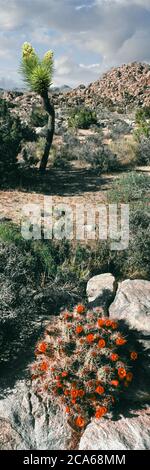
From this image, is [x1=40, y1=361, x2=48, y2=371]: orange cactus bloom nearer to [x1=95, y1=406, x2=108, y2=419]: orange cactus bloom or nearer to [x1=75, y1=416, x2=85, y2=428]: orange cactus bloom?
[x1=75, y1=416, x2=85, y2=428]: orange cactus bloom

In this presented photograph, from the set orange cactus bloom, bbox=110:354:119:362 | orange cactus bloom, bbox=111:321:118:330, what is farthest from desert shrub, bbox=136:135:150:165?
orange cactus bloom, bbox=110:354:119:362

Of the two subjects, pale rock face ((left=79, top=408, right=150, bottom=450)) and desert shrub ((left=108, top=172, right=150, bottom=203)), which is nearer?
pale rock face ((left=79, top=408, right=150, bottom=450))

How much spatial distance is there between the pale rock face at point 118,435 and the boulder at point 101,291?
1.85m

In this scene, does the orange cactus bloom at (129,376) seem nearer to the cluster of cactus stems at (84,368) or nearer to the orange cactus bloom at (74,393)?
the cluster of cactus stems at (84,368)

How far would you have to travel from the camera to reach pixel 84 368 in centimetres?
543

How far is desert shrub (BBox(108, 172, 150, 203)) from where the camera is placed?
12086 mm

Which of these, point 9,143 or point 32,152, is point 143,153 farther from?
point 9,143

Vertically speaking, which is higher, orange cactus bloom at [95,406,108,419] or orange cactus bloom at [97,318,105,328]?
orange cactus bloom at [97,318,105,328]

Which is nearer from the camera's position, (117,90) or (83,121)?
(83,121)

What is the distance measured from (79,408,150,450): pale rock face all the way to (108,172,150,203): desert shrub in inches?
288

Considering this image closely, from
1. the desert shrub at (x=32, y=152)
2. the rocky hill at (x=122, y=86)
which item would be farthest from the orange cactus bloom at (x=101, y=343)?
the rocky hill at (x=122, y=86)

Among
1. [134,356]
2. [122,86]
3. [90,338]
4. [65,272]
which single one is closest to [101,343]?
[90,338]

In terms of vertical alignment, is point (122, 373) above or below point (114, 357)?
below

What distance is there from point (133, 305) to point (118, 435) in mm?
1842
